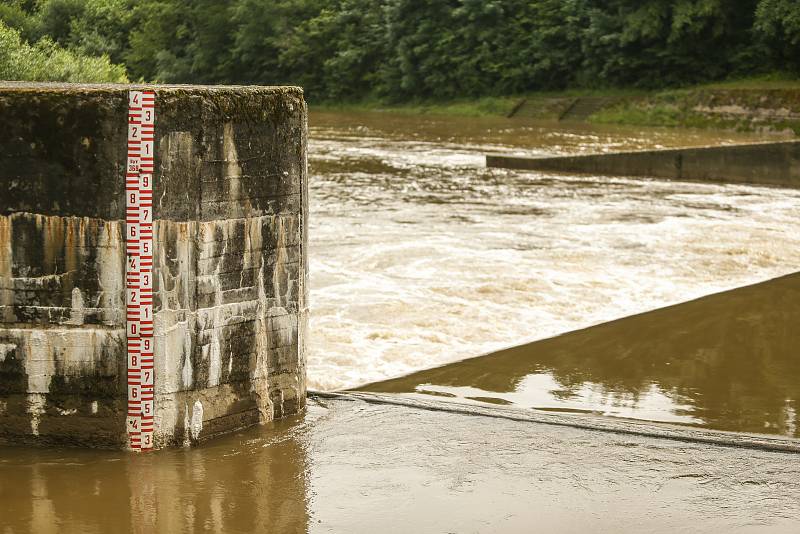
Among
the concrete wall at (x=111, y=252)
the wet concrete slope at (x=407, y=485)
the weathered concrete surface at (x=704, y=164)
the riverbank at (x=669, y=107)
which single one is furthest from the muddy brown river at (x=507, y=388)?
the riverbank at (x=669, y=107)

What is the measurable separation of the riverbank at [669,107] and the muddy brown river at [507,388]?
60.7 feet

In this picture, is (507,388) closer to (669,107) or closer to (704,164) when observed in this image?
(704,164)

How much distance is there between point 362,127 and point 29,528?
37.3 metres

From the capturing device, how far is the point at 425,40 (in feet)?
190

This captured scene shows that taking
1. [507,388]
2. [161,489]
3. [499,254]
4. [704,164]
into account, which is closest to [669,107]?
[704,164]

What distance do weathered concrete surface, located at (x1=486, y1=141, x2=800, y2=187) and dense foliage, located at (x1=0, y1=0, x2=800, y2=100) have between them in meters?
15.5

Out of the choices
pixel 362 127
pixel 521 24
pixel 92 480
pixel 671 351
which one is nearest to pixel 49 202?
pixel 92 480

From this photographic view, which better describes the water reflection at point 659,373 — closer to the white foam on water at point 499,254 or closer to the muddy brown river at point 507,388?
the muddy brown river at point 507,388

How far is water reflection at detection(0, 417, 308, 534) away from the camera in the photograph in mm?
6461

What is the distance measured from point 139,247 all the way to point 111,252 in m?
0.17

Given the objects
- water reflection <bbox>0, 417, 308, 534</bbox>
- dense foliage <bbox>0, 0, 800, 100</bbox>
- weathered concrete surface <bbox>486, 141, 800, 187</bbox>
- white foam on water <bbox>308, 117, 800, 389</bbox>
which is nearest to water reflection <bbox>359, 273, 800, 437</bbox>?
white foam on water <bbox>308, 117, 800, 389</bbox>

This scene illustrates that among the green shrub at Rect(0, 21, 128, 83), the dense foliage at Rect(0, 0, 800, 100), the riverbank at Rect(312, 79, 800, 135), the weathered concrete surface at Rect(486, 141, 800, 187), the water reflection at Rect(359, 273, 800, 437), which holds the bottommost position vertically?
the water reflection at Rect(359, 273, 800, 437)

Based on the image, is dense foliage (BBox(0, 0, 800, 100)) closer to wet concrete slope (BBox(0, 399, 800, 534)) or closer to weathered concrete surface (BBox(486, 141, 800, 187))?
weathered concrete surface (BBox(486, 141, 800, 187))

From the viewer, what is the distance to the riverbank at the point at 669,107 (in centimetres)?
3909
